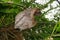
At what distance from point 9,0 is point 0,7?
0.05 meters

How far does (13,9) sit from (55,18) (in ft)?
0.84

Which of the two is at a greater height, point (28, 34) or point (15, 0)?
point (15, 0)

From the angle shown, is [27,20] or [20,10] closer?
[27,20]

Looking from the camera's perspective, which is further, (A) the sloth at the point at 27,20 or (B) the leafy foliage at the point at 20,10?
(B) the leafy foliage at the point at 20,10

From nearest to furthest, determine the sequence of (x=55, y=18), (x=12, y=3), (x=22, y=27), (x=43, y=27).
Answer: (x=22, y=27)
(x=12, y=3)
(x=43, y=27)
(x=55, y=18)

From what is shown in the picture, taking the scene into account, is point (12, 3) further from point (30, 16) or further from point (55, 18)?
point (55, 18)

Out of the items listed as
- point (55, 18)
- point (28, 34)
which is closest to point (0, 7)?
point (28, 34)

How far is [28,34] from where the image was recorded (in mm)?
870

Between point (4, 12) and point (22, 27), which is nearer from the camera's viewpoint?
point (22, 27)

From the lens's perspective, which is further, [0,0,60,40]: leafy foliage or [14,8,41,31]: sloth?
[0,0,60,40]: leafy foliage

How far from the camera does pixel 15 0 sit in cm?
86

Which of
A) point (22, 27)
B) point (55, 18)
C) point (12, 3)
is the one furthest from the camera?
point (55, 18)

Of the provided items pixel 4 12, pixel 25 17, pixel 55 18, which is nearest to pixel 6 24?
pixel 4 12

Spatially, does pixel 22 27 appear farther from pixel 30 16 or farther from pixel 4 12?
pixel 4 12
